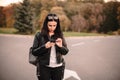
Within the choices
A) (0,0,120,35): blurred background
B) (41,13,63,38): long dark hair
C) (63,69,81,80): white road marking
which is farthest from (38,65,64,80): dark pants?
(0,0,120,35): blurred background

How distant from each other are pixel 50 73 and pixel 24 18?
0.88 m

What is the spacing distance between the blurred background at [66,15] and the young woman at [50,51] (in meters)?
0.63

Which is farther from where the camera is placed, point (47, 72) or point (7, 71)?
point (7, 71)

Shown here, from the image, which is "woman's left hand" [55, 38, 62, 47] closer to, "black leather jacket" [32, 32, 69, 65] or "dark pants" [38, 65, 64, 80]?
"black leather jacket" [32, 32, 69, 65]

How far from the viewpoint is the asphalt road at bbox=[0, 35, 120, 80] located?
133 inches

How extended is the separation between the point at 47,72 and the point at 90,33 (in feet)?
3.18

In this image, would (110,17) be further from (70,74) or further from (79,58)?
(70,74)

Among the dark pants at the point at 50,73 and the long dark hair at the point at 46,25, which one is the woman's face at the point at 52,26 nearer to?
the long dark hair at the point at 46,25

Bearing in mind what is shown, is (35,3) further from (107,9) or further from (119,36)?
(119,36)

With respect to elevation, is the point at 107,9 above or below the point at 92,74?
above

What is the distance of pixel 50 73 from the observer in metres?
2.66

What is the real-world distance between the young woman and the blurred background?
0.63m

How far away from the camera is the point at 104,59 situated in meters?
3.45

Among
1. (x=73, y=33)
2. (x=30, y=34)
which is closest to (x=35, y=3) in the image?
(x=30, y=34)
